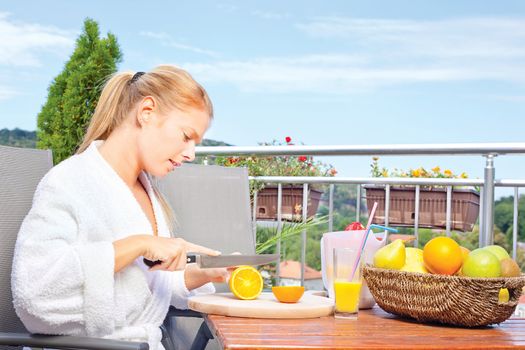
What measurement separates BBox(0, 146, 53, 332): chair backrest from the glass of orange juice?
2.79 ft

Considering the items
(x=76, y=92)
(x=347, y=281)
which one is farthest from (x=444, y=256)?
(x=76, y=92)

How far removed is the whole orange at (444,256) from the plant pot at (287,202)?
322cm

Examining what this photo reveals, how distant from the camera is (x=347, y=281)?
184 cm

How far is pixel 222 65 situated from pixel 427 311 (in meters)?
24.5

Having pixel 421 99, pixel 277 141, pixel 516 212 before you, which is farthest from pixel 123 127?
pixel 421 99

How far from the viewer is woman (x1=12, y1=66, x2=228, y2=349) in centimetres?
169

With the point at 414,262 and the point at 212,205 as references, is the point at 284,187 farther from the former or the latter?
the point at 414,262

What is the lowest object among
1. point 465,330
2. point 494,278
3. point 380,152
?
point 465,330

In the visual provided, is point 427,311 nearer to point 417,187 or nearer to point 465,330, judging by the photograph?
point 465,330

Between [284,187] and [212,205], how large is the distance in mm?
2227

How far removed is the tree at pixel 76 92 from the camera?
912 centimetres

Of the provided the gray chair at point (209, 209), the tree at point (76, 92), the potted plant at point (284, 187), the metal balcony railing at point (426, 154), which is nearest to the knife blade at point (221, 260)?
the gray chair at point (209, 209)

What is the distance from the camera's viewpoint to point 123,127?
202cm

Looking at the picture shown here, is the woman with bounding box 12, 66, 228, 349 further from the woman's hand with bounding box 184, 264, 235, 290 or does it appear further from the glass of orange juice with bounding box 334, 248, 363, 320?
the glass of orange juice with bounding box 334, 248, 363, 320
